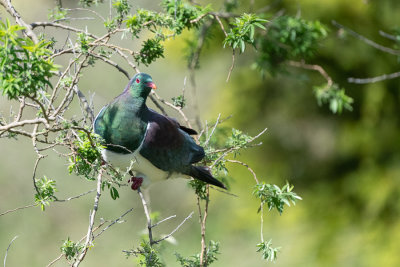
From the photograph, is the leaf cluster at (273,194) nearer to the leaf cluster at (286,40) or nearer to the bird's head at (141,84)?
the bird's head at (141,84)

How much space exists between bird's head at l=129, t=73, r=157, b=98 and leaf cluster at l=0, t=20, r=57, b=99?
2.74 ft

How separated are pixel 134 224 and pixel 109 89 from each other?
1948 mm

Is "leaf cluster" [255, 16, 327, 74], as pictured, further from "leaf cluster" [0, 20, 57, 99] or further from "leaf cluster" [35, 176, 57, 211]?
"leaf cluster" [0, 20, 57, 99]

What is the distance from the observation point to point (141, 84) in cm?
248

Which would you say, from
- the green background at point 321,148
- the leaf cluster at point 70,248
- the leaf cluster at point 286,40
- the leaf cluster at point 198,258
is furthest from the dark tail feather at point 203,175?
the green background at point 321,148

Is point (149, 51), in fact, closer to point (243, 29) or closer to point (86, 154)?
point (243, 29)

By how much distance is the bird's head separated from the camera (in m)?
2.45

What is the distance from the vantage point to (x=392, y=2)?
13.8ft

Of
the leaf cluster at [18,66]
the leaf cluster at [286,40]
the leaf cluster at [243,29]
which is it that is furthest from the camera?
the leaf cluster at [286,40]

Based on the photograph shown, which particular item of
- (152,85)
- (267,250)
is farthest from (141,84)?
Answer: (267,250)

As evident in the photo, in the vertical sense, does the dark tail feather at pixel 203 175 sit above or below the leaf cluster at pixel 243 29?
below

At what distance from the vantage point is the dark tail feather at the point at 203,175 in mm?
2527

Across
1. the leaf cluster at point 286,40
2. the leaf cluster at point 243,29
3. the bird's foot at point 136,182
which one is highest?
the leaf cluster at point 286,40

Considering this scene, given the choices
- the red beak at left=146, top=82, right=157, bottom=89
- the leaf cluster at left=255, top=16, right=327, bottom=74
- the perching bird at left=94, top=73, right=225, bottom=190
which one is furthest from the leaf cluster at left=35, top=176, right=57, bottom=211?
the leaf cluster at left=255, top=16, right=327, bottom=74
